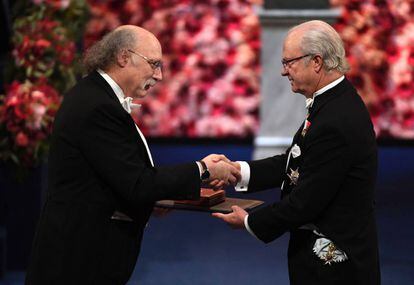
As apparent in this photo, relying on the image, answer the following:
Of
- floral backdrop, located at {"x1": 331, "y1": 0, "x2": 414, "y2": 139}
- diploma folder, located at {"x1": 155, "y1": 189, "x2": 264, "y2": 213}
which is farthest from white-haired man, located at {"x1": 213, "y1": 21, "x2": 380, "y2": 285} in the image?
floral backdrop, located at {"x1": 331, "y1": 0, "x2": 414, "y2": 139}

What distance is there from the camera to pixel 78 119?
10.6ft

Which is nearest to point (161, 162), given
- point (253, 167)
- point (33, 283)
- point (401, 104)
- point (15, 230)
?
point (401, 104)

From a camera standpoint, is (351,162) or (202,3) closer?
(351,162)

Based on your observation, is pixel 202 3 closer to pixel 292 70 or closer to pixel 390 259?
pixel 390 259

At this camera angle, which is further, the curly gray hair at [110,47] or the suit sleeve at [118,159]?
the curly gray hair at [110,47]

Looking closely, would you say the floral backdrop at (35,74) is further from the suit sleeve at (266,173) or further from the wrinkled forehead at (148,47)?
the wrinkled forehead at (148,47)

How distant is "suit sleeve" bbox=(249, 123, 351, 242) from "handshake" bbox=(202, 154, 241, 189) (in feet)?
1.37

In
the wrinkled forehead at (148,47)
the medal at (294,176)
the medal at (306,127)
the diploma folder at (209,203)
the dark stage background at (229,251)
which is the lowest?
the dark stage background at (229,251)

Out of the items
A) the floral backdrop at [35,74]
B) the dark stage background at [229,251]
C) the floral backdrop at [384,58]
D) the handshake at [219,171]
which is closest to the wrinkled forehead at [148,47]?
the handshake at [219,171]

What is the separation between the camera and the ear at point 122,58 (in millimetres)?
3359

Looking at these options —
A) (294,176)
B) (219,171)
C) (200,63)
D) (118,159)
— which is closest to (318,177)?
(294,176)

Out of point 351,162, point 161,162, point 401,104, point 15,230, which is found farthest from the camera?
point 401,104

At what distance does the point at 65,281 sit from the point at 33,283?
0.43 ft

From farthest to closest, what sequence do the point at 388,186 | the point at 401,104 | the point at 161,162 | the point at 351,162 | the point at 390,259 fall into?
1. the point at 401,104
2. the point at 161,162
3. the point at 388,186
4. the point at 390,259
5. the point at 351,162
